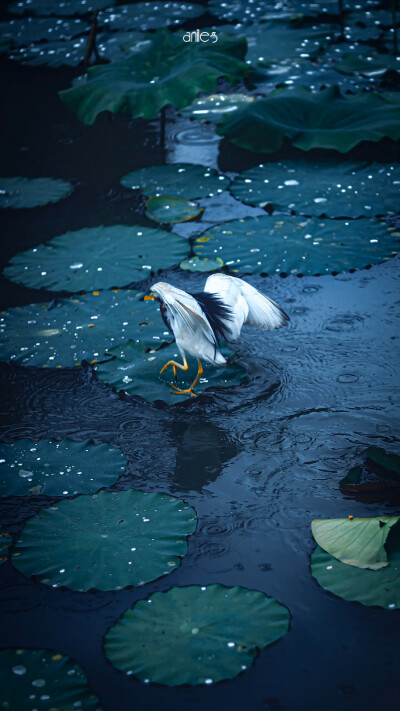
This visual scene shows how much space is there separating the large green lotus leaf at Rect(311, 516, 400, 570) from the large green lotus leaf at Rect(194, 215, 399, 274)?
193 centimetres

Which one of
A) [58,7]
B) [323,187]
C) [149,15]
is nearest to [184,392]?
[323,187]

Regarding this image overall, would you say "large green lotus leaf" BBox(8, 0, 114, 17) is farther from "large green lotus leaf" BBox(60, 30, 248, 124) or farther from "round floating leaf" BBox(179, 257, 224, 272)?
"round floating leaf" BBox(179, 257, 224, 272)

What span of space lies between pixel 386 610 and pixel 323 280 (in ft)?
7.87

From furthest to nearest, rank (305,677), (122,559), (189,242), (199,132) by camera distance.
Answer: (199,132)
(189,242)
(122,559)
(305,677)

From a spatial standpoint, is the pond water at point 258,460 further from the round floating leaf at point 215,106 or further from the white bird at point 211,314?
the round floating leaf at point 215,106

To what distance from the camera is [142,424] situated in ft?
11.4

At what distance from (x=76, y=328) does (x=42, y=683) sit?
7.01 ft

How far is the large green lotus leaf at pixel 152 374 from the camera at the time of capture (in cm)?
352

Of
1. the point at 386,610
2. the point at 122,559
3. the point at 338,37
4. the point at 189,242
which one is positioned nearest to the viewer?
the point at 386,610

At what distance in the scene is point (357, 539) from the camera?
8.55 feet

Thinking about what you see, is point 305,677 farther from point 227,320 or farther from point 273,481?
point 227,320

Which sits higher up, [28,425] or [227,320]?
[227,320]

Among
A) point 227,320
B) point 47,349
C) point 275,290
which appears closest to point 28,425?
point 47,349

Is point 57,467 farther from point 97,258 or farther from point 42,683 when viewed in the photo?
point 97,258
